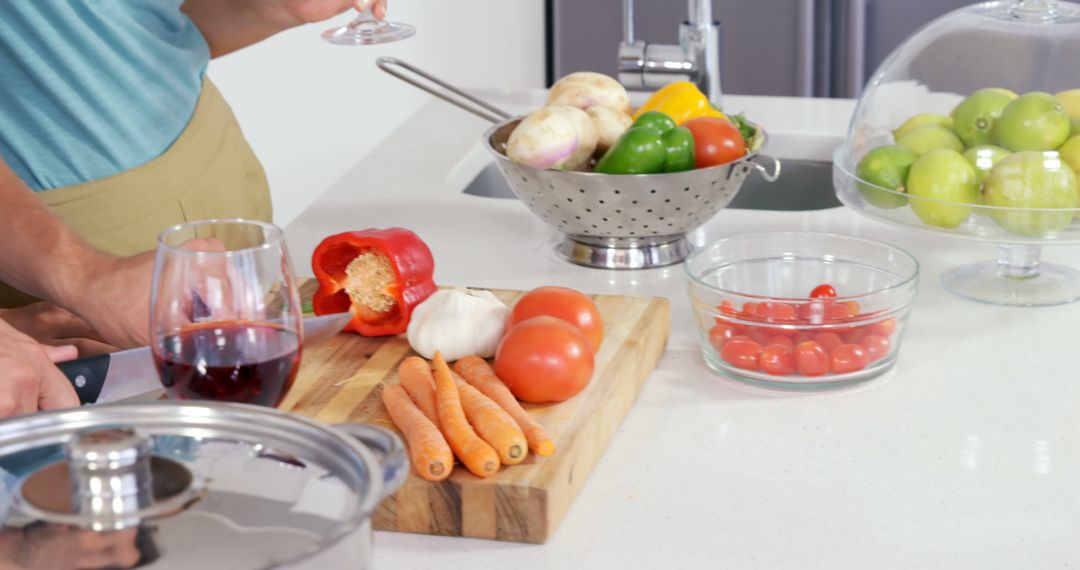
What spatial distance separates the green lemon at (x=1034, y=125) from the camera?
1.44m

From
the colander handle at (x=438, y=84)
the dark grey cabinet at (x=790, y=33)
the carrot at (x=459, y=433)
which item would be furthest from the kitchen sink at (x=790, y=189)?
the dark grey cabinet at (x=790, y=33)

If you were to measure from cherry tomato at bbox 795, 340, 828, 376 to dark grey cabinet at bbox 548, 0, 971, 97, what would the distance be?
283 centimetres

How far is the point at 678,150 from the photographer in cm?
157

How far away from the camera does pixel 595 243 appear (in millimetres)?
1673

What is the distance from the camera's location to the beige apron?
5.31 ft

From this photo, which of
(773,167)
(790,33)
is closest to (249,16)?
(773,167)

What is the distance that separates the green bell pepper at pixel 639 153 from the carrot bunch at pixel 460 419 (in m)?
0.39

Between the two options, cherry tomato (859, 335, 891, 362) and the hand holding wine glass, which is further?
the hand holding wine glass

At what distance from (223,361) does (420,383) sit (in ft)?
1.13

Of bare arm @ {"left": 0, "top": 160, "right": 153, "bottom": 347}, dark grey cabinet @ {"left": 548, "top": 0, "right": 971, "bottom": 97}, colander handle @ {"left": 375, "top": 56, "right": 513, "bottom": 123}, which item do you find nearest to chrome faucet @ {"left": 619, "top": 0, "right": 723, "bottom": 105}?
colander handle @ {"left": 375, "top": 56, "right": 513, "bottom": 123}

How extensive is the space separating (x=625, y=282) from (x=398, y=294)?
1.10 feet

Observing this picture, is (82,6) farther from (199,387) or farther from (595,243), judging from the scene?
(199,387)

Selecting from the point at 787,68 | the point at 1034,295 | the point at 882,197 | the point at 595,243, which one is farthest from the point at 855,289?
the point at 787,68

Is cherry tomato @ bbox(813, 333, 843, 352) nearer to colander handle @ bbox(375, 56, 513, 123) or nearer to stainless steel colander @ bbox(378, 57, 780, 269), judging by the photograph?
stainless steel colander @ bbox(378, 57, 780, 269)
